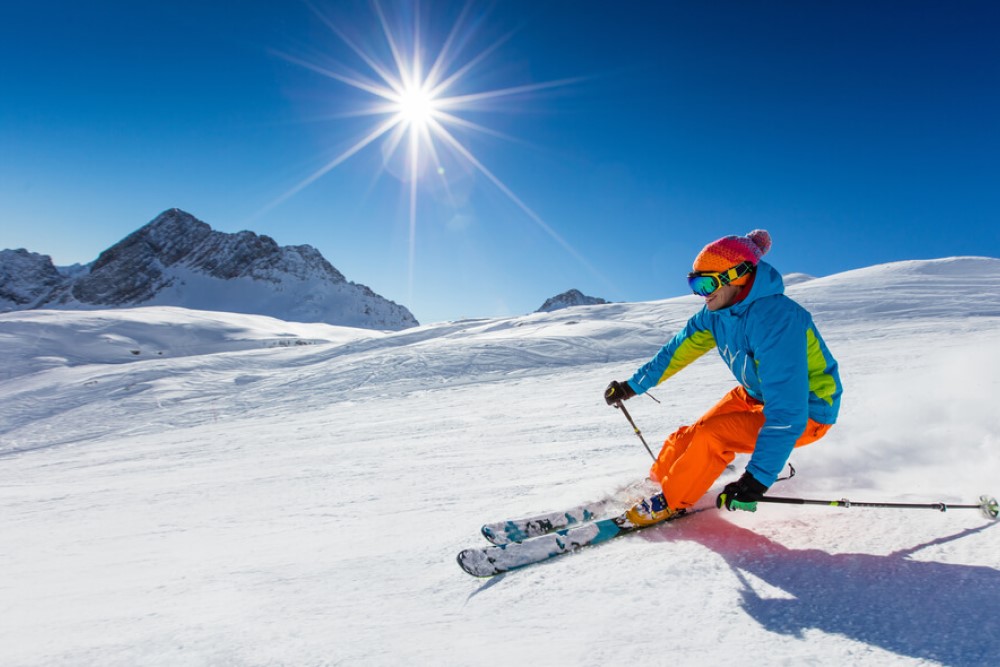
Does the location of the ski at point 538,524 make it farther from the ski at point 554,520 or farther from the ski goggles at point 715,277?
the ski goggles at point 715,277

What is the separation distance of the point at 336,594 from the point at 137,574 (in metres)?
1.59

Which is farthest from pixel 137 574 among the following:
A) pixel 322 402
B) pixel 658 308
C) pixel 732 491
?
pixel 658 308

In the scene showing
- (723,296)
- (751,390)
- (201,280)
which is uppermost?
(201,280)

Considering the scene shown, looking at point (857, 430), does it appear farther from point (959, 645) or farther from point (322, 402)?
point (322, 402)

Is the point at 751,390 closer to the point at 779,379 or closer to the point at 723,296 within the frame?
the point at 779,379

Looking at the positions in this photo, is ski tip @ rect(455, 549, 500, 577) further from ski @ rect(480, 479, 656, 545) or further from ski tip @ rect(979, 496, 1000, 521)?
ski tip @ rect(979, 496, 1000, 521)

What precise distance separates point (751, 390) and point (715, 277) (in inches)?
29.0

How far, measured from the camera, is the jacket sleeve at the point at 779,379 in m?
2.46

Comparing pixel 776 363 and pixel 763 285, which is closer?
pixel 776 363

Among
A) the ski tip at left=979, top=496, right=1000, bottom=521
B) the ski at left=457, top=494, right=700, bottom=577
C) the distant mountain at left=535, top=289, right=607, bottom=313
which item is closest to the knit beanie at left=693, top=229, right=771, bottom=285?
the ski at left=457, top=494, right=700, bottom=577

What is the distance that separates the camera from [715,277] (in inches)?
115

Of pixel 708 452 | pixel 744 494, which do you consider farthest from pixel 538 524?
pixel 744 494

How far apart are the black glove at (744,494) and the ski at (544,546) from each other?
48 cm

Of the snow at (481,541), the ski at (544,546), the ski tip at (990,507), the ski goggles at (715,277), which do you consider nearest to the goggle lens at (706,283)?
the ski goggles at (715,277)
